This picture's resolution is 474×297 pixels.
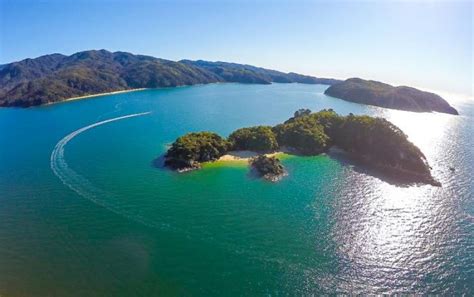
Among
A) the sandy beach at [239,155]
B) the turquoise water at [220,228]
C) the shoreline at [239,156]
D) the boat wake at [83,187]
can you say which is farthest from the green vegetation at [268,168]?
the boat wake at [83,187]

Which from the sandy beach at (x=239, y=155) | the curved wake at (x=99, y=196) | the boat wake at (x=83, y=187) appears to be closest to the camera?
the curved wake at (x=99, y=196)

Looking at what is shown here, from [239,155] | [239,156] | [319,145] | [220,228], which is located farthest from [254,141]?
[220,228]

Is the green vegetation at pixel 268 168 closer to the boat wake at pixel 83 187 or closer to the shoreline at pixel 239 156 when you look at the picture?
the shoreline at pixel 239 156

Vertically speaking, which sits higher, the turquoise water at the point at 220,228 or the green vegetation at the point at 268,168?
the green vegetation at the point at 268,168

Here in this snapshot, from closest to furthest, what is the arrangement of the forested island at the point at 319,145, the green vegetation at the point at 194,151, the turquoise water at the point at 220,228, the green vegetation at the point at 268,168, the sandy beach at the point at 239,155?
1. the turquoise water at the point at 220,228
2. the green vegetation at the point at 268,168
3. the green vegetation at the point at 194,151
4. the forested island at the point at 319,145
5. the sandy beach at the point at 239,155

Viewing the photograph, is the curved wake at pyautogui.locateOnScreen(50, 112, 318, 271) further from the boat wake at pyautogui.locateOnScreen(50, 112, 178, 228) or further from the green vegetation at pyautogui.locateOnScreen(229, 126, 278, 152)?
the green vegetation at pyautogui.locateOnScreen(229, 126, 278, 152)

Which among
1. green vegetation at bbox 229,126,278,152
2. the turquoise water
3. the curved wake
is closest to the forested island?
green vegetation at bbox 229,126,278,152

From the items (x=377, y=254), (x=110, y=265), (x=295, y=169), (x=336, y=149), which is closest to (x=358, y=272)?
(x=377, y=254)

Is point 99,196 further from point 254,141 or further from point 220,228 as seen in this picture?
point 254,141
